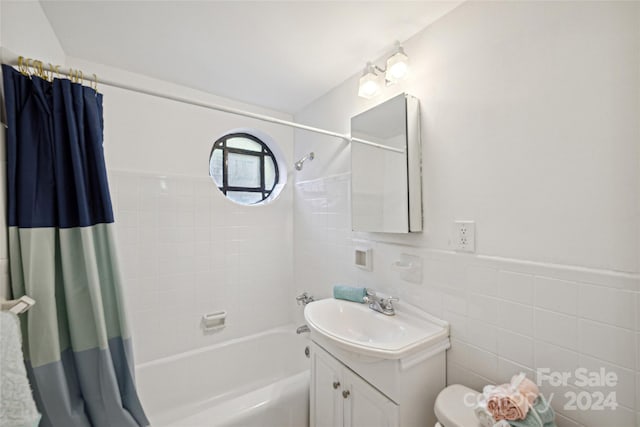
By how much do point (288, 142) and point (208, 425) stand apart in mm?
2055

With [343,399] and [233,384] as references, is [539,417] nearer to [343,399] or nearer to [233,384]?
[343,399]

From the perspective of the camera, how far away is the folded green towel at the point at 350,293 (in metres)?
1.56

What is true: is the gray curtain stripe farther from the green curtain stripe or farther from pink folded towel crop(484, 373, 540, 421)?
pink folded towel crop(484, 373, 540, 421)

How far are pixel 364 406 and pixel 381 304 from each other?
479 mm

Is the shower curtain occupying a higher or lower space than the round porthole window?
lower

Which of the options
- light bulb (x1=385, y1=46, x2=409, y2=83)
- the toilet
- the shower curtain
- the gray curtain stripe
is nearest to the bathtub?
the gray curtain stripe

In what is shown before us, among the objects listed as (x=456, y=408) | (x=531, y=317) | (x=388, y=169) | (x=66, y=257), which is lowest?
(x=456, y=408)

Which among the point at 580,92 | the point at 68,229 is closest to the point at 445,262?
the point at 580,92

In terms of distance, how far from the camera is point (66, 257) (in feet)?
2.98

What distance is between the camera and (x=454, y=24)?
1231 millimetres

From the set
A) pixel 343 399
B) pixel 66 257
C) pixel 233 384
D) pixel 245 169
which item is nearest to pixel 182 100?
pixel 66 257

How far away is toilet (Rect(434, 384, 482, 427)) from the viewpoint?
910 millimetres

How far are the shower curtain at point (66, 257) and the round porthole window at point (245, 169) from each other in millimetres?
1299

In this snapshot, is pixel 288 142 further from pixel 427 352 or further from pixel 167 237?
pixel 427 352
